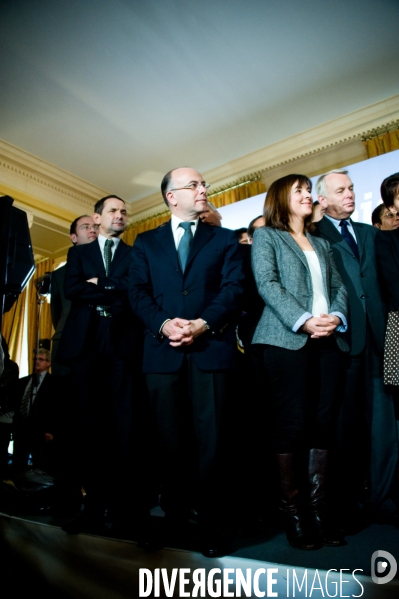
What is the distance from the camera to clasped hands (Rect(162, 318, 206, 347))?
59.9 inches

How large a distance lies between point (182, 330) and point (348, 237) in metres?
1.06

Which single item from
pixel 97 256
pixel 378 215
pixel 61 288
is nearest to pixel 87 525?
pixel 97 256

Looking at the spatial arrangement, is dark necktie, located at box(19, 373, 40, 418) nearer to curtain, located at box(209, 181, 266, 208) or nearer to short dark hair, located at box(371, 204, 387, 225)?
short dark hair, located at box(371, 204, 387, 225)

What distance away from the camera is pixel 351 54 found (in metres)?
3.98

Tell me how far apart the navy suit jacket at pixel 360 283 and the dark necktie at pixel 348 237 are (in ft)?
0.08

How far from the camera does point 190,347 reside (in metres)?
1.60

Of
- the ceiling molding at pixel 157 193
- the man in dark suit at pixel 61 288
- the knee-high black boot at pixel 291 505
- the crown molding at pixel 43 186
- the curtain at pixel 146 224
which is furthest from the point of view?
the curtain at pixel 146 224

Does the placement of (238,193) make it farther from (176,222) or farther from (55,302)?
(176,222)

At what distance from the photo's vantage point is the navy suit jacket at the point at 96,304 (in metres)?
1.89

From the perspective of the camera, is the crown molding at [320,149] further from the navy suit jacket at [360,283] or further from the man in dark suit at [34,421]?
the man in dark suit at [34,421]

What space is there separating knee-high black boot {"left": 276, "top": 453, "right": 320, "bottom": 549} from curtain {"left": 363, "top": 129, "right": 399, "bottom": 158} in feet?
12.8

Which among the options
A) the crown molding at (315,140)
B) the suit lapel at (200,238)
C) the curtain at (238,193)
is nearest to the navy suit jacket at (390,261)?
the suit lapel at (200,238)

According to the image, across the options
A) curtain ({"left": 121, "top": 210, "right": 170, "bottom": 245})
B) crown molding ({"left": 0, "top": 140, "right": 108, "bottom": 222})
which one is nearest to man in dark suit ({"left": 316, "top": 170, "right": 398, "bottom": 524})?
curtain ({"left": 121, "top": 210, "right": 170, "bottom": 245})

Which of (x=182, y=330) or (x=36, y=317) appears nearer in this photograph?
(x=182, y=330)
